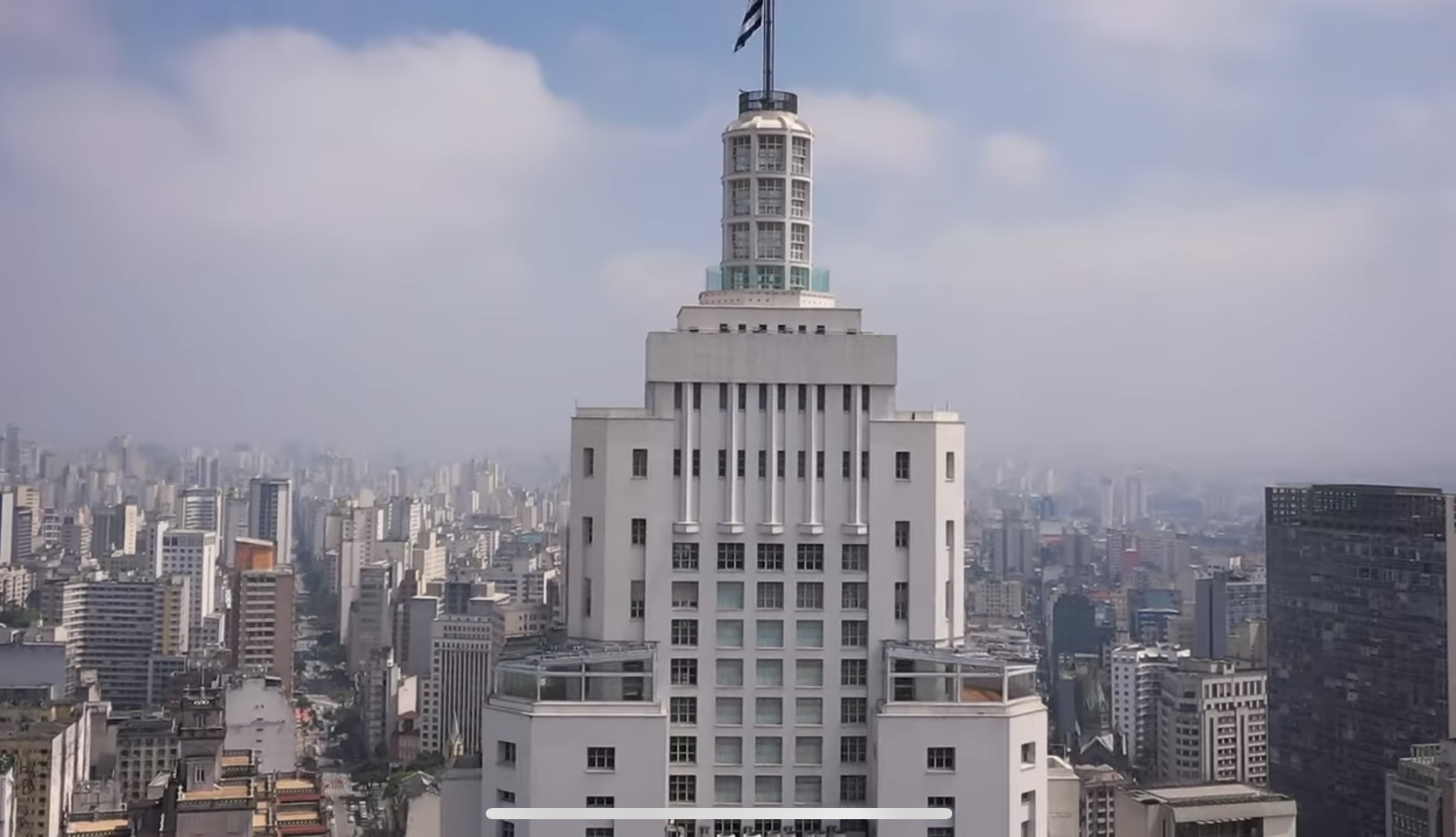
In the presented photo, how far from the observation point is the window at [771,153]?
188 inches

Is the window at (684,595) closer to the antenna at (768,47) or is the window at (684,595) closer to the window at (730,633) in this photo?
the window at (730,633)

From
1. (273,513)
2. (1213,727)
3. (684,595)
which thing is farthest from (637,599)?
(273,513)

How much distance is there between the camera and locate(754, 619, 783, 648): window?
4516 millimetres

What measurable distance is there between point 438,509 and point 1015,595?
177 inches

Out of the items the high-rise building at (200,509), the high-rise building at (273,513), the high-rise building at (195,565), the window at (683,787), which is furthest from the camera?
the high-rise building at (195,565)

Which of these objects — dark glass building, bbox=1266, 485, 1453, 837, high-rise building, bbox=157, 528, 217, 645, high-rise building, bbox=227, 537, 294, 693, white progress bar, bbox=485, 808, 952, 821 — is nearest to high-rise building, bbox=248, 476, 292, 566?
high-rise building, bbox=227, 537, 294, 693

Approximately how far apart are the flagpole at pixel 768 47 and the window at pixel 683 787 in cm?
226

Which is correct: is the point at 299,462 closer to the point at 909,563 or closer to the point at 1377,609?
the point at 909,563

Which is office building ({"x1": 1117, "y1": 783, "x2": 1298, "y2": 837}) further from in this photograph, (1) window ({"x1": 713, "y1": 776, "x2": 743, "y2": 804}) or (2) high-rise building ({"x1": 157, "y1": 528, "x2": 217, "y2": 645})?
(2) high-rise building ({"x1": 157, "y1": 528, "x2": 217, "y2": 645})

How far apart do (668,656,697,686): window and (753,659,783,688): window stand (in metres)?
0.19

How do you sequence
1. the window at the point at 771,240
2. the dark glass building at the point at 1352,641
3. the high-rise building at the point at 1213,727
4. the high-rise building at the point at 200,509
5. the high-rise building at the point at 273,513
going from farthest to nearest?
the high-rise building at the point at 1213,727
the high-rise building at the point at 273,513
the high-rise building at the point at 200,509
the dark glass building at the point at 1352,641
the window at the point at 771,240

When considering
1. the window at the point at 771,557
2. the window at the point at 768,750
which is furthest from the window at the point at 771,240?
the window at the point at 768,750

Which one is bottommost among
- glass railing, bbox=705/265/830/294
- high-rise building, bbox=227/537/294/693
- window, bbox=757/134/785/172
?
high-rise building, bbox=227/537/294/693

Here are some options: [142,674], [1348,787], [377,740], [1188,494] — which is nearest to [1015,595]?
[1188,494]
